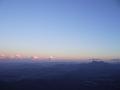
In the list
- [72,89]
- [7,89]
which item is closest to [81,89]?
[72,89]

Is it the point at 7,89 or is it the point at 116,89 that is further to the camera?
the point at 116,89

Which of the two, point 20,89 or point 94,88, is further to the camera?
point 94,88

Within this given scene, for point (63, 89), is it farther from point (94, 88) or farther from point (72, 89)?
point (94, 88)

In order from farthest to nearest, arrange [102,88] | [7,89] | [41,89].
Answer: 1. [102,88]
2. [41,89]
3. [7,89]

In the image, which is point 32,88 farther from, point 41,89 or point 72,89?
point 72,89

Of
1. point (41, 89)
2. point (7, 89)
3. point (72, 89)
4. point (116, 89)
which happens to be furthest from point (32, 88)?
point (116, 89)

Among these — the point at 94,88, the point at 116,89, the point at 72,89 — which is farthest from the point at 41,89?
the point at 116,89

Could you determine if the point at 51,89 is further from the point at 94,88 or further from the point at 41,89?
the point at 94,88

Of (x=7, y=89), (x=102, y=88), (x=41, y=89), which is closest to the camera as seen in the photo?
(x=7, y=89)
